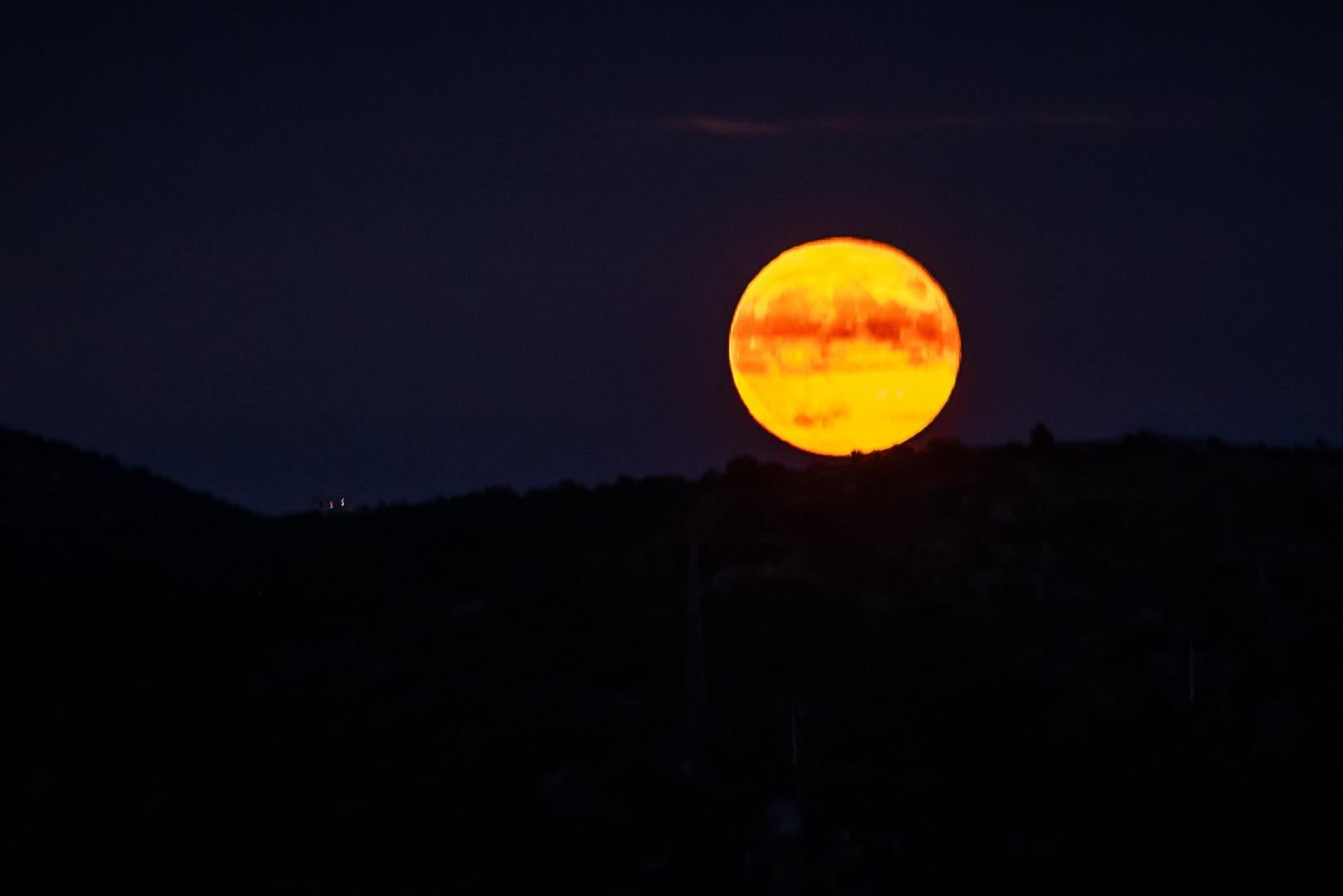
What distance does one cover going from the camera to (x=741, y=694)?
40.9 meters

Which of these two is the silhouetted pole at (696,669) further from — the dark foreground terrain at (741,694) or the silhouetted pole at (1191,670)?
the silhouetted pole at (1191,670)

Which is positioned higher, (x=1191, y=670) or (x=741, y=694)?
(x=1191, y=670)

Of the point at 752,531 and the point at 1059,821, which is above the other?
the point at 752,531

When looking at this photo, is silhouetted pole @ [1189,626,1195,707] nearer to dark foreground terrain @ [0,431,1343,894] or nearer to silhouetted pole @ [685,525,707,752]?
dark foreground terrain @ [0,431,1343,894]

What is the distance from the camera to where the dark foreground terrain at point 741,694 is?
110 ft

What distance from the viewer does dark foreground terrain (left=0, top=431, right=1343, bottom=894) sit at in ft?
110

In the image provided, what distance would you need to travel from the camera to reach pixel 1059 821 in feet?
108

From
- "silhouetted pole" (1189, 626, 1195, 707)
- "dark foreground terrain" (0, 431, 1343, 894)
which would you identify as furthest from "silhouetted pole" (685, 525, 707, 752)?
"silhouetted pole" (1189, 626, 1195, 707)

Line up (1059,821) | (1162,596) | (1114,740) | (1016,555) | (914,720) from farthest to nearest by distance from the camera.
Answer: (1016,555)
(1162,596)
(914,720)
(1114,740)
(1059,821)

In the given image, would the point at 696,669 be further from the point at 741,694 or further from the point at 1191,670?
the point at 1191,670

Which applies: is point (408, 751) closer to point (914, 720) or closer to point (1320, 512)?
point (914, 720)

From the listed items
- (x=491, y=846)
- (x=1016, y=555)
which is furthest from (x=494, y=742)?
(x=1016, y=555)

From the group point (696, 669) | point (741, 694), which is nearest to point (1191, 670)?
point (741, 694)

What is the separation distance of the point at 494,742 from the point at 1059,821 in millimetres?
13763
